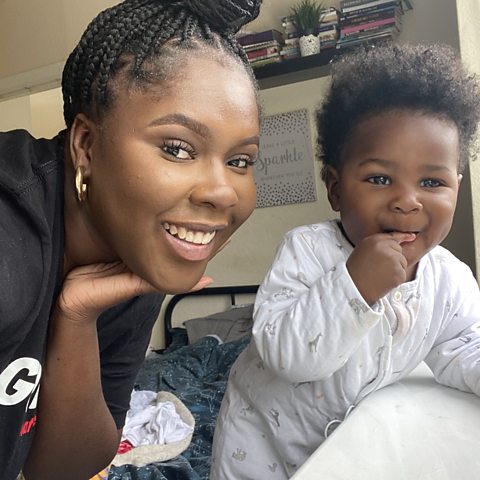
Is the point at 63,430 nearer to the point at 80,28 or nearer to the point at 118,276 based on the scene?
the point at 118,276

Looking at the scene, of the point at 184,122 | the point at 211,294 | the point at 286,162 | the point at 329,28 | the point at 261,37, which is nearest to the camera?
the point at 184,122

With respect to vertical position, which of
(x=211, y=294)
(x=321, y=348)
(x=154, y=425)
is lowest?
(x=211, y=294)

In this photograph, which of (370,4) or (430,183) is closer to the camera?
(430,183)

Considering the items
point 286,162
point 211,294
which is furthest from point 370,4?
point 211,294

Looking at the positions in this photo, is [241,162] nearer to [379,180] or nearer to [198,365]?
[379,180]

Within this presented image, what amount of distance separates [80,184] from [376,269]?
16.4 inches

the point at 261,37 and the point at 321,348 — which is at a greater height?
the point at 261,37

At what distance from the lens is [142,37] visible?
609 millimetres

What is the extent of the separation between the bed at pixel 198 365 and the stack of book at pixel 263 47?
48.6 inches

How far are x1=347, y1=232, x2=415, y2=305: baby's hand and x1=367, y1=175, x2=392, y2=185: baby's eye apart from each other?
0.35 feet

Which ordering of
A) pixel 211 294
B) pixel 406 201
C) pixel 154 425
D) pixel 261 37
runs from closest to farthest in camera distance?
pixel 406 201 < pixel 154 425 < pixel 261 37 < pixel 211 294

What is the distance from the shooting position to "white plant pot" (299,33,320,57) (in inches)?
105

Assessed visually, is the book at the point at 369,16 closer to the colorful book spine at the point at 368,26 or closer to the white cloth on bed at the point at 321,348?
the colorful book spine at the point at 368,26

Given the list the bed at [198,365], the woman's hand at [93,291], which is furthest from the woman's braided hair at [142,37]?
the bed at [198,365]
